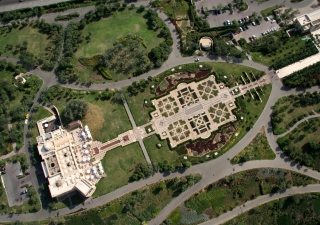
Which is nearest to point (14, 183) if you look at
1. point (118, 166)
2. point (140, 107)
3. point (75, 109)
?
point (75, 109)

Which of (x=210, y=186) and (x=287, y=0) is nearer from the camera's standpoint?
(x=210, y=186)

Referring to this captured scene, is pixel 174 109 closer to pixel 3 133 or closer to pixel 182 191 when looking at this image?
pixel 182 191

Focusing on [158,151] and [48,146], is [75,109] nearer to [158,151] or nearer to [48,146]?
[48,146]

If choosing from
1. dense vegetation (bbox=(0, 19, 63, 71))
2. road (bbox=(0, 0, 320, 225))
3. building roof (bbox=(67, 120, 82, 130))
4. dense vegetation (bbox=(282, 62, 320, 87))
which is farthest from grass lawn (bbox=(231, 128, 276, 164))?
dense vegetation (bbox=(0, 19, 63, 71))

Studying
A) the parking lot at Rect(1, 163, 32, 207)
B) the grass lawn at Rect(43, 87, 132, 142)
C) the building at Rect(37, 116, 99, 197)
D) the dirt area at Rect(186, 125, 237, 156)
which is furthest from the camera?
the grass lawn at Rect(43, 87, 132, 142)

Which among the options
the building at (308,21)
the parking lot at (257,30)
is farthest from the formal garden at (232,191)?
the building at (308,21)

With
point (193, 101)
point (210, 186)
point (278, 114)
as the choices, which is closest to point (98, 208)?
point (210, 186)

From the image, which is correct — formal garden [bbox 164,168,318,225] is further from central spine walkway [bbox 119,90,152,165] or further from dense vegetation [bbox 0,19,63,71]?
dense vegetation [bbox 0,19,63,71]
